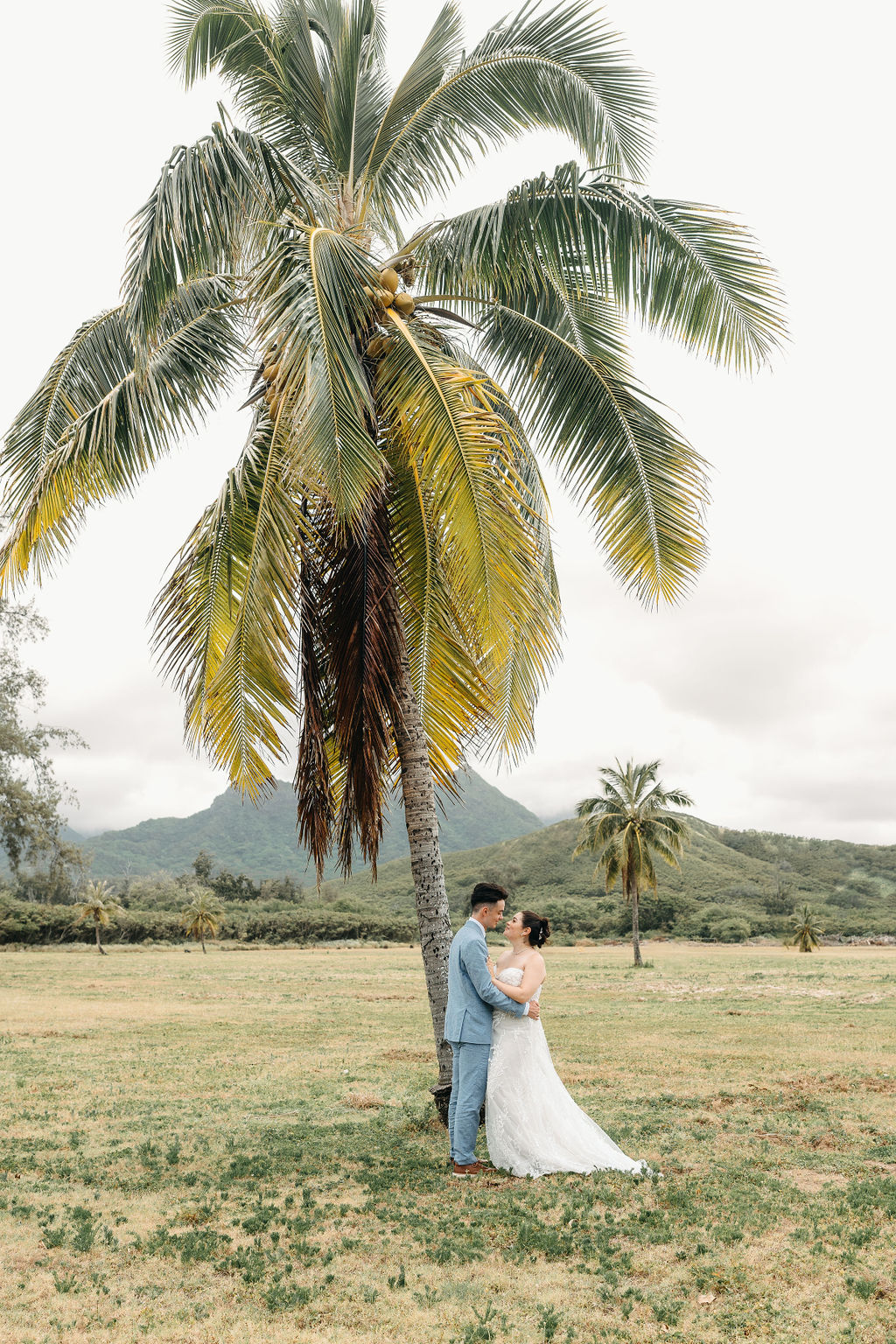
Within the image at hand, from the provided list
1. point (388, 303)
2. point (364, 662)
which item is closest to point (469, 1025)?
point (364, 662)

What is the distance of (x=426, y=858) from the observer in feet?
28.1

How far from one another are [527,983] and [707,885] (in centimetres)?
9696

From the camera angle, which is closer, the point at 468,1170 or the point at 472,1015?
the point at 468,1170

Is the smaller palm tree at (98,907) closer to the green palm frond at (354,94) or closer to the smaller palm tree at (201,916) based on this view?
the smaller palm tree at (201,916)

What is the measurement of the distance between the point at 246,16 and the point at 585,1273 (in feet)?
33.9

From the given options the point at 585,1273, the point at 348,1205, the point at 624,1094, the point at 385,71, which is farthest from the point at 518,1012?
the point at 385,71

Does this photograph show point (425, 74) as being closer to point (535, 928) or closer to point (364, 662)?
point (364, 662)

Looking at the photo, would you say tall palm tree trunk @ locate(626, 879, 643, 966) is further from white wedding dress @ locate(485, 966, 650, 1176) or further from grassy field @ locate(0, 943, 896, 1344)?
white wedding dress @ locate(485, 966, 650, 1176)

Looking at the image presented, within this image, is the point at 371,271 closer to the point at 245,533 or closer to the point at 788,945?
the point at 245,533

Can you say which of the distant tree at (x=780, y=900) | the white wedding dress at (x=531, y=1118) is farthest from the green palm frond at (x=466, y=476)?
the distant tree at (x=780, y=900)

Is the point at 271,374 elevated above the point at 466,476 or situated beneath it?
elevated above

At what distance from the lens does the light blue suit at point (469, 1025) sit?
23.3 feet

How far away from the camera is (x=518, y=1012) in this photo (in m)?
7.17

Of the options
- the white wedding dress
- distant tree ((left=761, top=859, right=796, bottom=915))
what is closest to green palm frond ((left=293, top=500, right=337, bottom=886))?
→ the white wedding dress
